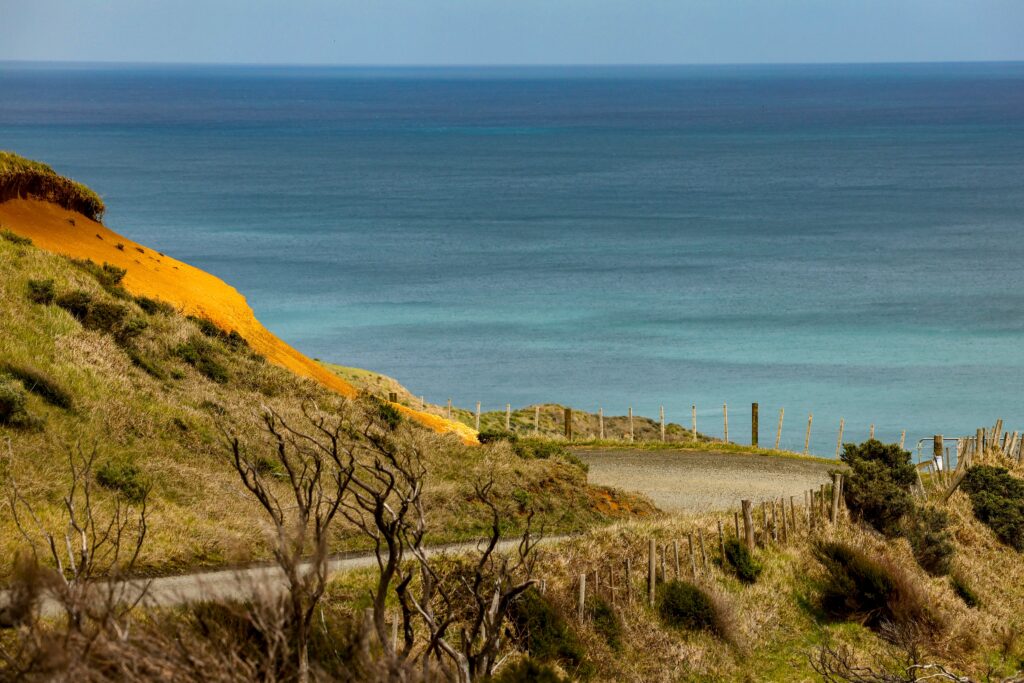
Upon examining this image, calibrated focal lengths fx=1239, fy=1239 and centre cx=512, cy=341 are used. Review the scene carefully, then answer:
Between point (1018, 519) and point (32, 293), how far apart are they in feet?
77.7

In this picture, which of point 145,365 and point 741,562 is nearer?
point 741,562

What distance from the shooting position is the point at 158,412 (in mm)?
25688

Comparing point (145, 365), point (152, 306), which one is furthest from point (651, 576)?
point (152, 306)

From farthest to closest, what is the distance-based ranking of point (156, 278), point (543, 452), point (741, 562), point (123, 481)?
point (156, 278), point (543, 452), point (741, 562), point (123, 481)

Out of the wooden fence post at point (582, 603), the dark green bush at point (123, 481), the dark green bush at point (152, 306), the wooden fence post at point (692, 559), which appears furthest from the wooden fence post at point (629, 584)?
the dark green bush at point (152, 306)

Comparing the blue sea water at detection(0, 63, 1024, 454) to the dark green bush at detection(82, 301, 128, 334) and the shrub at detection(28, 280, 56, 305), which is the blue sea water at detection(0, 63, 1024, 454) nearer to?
the dark green bush at detection(82, 301, 128, 334)

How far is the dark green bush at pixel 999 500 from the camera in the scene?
2955cm

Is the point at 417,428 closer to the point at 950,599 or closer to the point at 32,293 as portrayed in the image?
the point at 32,293

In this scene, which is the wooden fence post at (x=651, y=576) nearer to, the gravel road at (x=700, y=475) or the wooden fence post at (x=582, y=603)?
the wooden fence post at (x=582, y=603)

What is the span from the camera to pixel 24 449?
71.5 feet

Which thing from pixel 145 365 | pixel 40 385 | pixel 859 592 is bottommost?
pixel 859 592

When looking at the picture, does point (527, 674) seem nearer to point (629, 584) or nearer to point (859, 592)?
point (629, 584)

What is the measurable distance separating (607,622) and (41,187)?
79.4 feet

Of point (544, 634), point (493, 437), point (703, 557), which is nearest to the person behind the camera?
point (544, 634)
